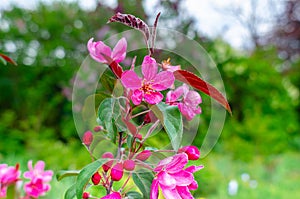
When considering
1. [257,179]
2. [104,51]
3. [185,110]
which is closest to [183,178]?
[185,110]

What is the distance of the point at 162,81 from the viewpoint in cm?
57

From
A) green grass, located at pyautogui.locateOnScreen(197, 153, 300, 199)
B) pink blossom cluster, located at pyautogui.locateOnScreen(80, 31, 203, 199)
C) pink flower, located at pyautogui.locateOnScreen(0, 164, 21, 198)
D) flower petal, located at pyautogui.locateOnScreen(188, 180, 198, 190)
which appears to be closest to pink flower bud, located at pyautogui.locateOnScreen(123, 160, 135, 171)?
pink blossom cluster, located at pyautogui.locateOnScreen(80, 31, 203, 199)

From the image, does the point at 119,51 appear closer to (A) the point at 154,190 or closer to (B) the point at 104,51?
(B) the point at 104,51

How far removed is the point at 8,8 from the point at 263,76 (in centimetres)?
326

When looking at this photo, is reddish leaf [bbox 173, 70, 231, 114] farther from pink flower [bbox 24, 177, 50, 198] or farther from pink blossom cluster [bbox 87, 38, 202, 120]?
pink flower [bbox 24, 177, 50, 198]

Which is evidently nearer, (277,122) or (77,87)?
(77,87)

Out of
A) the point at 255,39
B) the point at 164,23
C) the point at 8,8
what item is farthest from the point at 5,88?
the point at 255,39

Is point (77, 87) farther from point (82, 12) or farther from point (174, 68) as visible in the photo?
point (82, 12)

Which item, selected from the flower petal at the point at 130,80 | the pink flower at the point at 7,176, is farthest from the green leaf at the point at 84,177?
→ the pink flower at the point at 7,176

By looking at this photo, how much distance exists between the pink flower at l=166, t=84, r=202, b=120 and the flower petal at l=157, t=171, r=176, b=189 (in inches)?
4.6

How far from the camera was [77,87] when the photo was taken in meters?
0.67

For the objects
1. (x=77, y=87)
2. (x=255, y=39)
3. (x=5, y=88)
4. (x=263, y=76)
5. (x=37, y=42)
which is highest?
(x=77, y=87)

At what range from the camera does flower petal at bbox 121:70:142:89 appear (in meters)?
0.55

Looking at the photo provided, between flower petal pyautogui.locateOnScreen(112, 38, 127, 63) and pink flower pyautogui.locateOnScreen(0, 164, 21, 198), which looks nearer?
flower petal pyautogui.locateOnScreen(112, 38, 127, 63)
